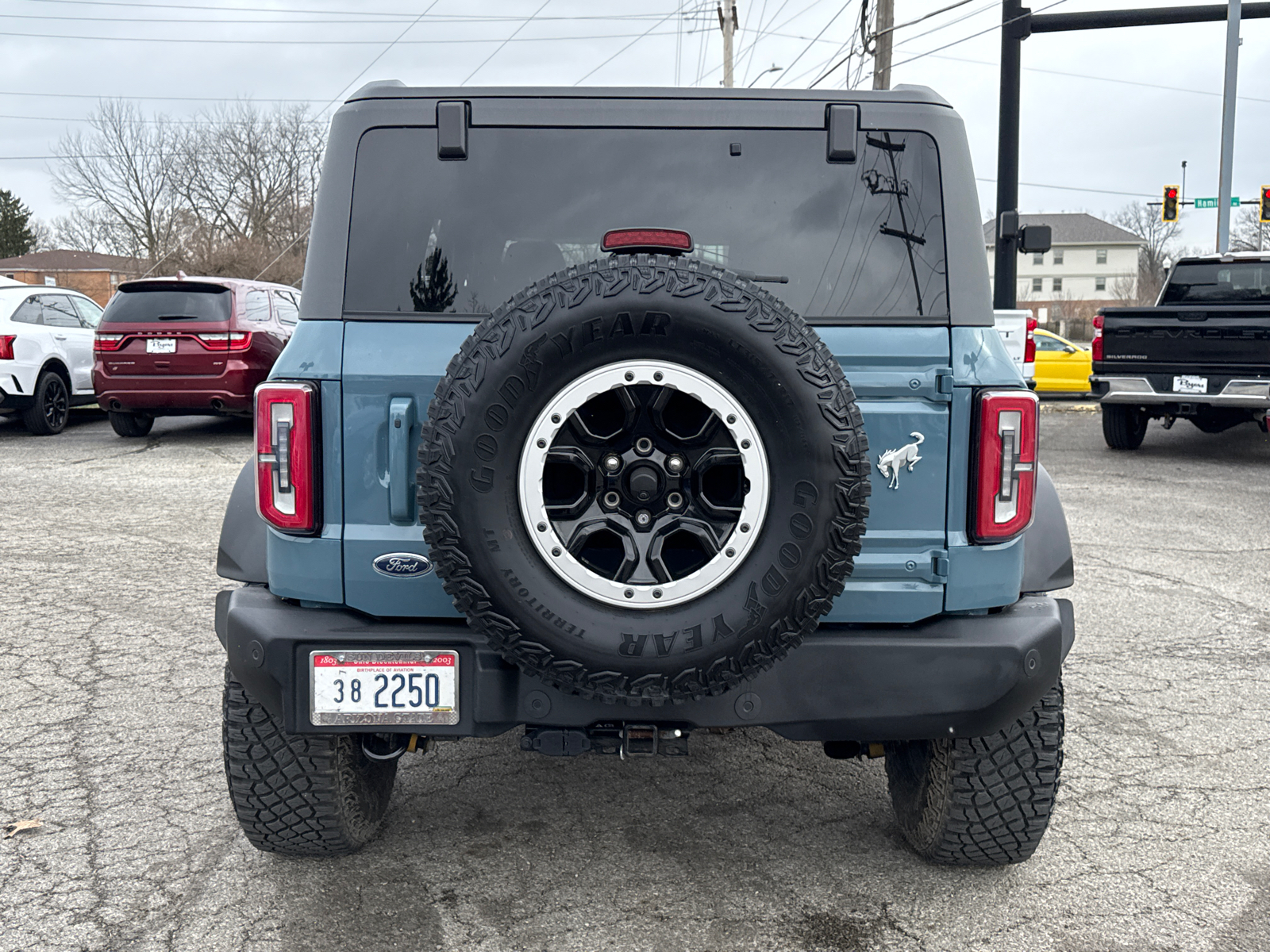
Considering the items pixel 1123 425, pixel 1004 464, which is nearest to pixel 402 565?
pixel 1004 464

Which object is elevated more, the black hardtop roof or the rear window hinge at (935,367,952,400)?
the black hardtop roof

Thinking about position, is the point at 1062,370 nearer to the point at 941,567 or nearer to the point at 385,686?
the point at 941,567

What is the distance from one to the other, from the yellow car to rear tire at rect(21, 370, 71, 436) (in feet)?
48.2

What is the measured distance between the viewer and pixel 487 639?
7.89ft

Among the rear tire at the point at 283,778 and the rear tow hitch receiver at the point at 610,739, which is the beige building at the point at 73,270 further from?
the rear tow hitch receiver at the point at 610,739

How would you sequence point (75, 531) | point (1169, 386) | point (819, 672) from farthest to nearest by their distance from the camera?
point (1169, 386) → point (75, 531) → point (819, 672)

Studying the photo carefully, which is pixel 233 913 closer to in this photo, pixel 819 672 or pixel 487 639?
pixel 487 639

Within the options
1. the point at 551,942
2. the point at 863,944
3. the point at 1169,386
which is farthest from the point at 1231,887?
the point at 1169,386

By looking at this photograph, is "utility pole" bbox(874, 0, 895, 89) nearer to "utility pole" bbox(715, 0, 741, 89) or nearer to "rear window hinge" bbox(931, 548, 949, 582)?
"utility pole" bbox(715, 0, 741, 89)

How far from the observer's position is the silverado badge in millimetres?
2652

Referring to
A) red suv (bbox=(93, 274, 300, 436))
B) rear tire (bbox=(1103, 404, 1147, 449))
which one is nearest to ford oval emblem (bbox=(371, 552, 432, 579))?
red suv (bbox=(93, 274, 300, 436))

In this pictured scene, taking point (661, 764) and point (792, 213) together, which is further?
point (661, 764)

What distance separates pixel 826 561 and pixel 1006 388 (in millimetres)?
687

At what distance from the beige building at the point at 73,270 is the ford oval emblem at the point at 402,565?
203 ft
